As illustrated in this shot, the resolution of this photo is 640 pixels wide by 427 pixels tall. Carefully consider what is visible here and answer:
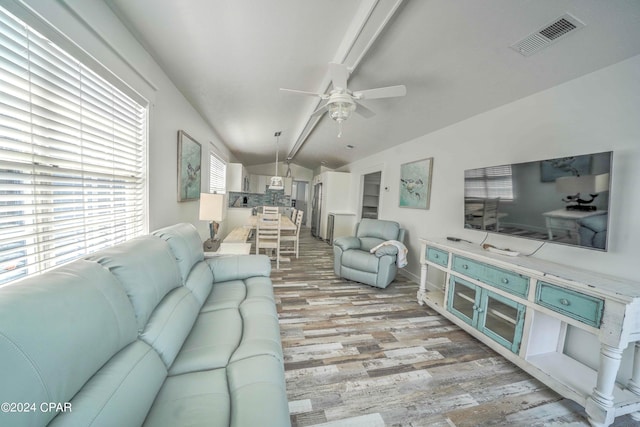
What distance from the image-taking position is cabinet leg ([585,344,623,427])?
1.33m

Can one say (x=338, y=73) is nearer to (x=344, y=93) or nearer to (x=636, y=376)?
(x=344, y=93)

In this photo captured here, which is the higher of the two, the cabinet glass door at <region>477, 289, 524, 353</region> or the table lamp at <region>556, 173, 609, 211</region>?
the table lamp at <region>556, 173, 609, 211</region>

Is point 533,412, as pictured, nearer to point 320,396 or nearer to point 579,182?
point 320,396

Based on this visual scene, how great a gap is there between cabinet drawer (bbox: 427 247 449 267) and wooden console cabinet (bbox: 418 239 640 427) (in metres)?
0.02

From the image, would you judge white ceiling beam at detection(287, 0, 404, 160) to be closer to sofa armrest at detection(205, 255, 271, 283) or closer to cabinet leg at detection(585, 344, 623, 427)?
sofa armrest at detection(205, 255, 271, 283)

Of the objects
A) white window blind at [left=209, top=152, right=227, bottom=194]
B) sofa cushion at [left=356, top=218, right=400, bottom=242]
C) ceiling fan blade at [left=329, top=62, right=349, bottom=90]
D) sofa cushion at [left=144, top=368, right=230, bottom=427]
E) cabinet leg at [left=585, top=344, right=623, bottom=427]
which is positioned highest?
ceiling fan blade at [left=329, top=62, right=349, bottom=90]

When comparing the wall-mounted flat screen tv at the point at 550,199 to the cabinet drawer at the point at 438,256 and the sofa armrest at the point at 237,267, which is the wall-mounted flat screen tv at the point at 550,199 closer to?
the cabinet drawer at the point at 438,256

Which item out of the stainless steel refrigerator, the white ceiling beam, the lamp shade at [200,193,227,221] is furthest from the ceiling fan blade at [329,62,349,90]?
the stainless steel refrigerator

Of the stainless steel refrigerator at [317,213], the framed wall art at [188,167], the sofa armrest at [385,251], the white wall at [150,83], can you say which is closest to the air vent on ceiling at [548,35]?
the sofa armrest at [385,251]

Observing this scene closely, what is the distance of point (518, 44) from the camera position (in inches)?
65.6

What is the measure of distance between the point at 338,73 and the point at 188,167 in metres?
2.08

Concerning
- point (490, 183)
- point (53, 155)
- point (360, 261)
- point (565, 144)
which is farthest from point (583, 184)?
point (53, 155)

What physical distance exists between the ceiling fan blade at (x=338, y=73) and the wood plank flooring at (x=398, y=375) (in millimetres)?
2234

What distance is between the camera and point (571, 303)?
149 cm
